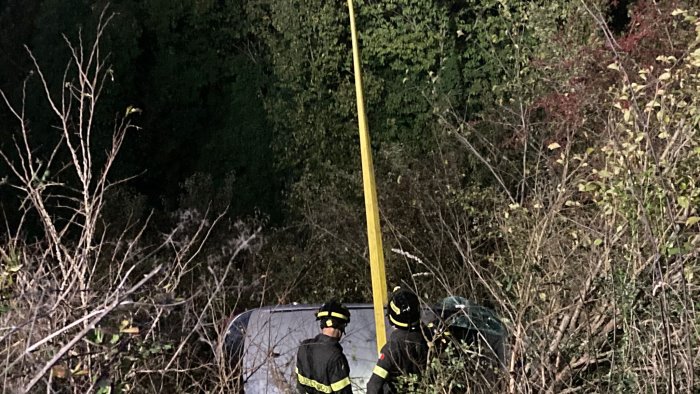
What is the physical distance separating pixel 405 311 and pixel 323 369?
0.66 m

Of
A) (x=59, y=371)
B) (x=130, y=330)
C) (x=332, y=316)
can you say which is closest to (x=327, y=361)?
(x=332, y=316)

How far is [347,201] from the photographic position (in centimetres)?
1184

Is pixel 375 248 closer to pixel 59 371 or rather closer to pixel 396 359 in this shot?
pixel 396 359

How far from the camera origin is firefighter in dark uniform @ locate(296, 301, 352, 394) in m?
6.30

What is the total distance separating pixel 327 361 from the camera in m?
6.31

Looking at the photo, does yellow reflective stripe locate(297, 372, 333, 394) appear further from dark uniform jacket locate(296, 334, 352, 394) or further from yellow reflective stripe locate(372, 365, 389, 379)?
yellow reflective stripe locate(372, 365, 389, 379)

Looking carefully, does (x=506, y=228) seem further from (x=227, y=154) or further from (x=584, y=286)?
(x=227, y=154)

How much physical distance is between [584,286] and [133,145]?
35.3 ft

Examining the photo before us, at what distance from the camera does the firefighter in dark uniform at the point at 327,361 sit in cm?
630

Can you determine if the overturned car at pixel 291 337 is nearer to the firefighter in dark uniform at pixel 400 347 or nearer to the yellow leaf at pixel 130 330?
the firefighter in dark uniform at pixel 400 347

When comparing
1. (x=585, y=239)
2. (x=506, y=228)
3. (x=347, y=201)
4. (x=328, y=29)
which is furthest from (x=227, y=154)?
(x=585, y=239)

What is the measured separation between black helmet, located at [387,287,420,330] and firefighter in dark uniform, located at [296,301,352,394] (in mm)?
373

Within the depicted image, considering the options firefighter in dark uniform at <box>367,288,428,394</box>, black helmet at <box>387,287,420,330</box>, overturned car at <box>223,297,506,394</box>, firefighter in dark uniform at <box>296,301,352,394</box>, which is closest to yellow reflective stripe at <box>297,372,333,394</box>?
firefighter in dark uniform at <box>296,301,352,394</box>

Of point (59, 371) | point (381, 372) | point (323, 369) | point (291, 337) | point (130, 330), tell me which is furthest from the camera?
point (291, 337)
